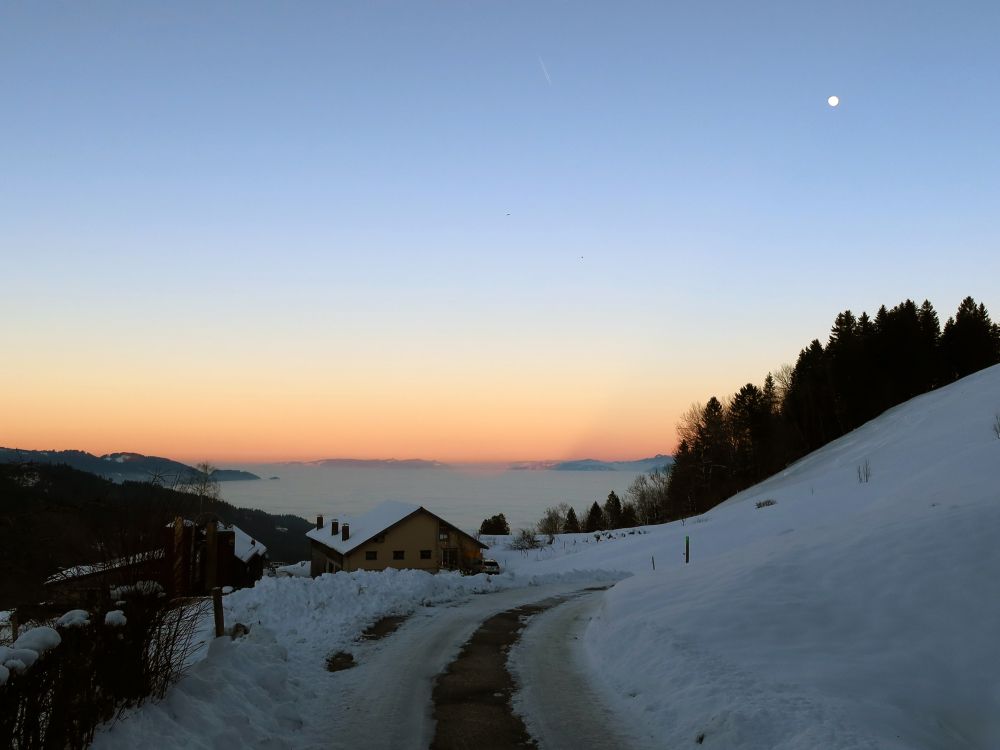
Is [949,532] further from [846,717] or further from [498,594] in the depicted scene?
[498,594]

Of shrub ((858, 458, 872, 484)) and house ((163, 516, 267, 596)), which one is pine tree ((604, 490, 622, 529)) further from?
house ((163, 516, 267, 596))

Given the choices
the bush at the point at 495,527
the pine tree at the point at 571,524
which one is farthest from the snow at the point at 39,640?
the pine tree at the point at 571,524

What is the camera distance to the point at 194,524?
30.0 feet

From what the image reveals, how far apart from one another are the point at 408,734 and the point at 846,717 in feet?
18.6

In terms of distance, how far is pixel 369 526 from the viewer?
6328cm

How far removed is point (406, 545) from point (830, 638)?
175 ft

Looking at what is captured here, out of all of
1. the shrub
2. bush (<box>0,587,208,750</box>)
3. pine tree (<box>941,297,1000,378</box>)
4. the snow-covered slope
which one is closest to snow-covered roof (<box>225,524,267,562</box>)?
the snow-covered slope

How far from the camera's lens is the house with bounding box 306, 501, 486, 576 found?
59.2m

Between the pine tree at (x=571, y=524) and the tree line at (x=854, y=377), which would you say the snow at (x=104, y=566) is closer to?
the tree line at (x=854, y=377)

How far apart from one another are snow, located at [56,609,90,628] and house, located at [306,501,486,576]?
52.4 m

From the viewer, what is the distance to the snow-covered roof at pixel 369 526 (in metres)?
59.8

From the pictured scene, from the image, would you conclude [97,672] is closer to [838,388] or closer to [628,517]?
[838,388]

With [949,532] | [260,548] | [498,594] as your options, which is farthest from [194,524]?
[260,548]

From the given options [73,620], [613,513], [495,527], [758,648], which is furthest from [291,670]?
[613,513]
